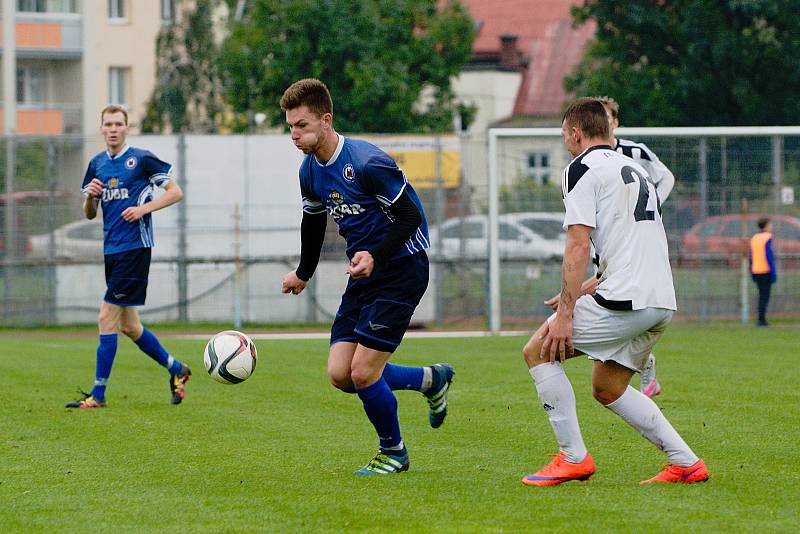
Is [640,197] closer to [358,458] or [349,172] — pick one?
[349,172]

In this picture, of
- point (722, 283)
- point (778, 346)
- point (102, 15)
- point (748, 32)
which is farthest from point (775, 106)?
point (102, 15)

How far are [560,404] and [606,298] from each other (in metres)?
0.57

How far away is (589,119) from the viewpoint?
20.2 feet

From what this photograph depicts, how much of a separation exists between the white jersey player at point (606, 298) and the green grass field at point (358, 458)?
292 millimetres

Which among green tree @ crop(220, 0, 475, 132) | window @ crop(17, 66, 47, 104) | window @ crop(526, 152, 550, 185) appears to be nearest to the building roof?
window @ crop(17, 66, 47, 104)

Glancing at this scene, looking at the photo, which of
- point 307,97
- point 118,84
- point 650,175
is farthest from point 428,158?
point 118,84

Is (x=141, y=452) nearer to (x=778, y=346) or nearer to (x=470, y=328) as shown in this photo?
(x=778, y=346)

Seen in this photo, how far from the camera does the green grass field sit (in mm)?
5574

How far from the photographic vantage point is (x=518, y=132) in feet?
63.2

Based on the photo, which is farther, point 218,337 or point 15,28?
point 15,28

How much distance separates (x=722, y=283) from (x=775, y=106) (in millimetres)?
12109

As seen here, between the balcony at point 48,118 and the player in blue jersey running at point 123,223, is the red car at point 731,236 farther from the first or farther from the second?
the balcony at point 48,118

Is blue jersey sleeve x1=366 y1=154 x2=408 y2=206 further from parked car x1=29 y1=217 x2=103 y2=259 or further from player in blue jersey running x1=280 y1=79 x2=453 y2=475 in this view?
parked car x1=29 y1=217 x2=103 y2=259

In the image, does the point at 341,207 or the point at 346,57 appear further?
the point at 346,57
